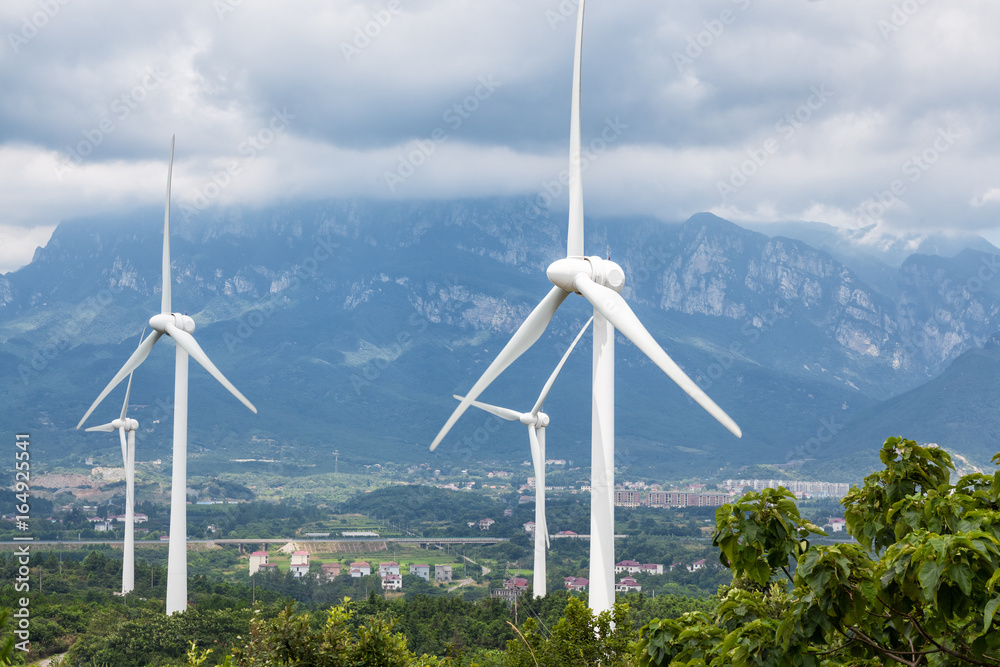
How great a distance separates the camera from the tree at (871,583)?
6227 mm

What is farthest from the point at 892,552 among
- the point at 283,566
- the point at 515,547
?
the point at 515,547

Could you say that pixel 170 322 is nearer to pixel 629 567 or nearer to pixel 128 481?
pixel 128 481

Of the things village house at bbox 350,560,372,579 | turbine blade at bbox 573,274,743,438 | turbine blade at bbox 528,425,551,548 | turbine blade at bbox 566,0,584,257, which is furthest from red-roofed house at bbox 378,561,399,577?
turbine blade at bbox 573,274,743,438

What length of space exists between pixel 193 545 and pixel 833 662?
15631cm

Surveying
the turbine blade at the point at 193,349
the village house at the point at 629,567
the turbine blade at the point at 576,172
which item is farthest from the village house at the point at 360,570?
the turbine blade at the point at 576,172

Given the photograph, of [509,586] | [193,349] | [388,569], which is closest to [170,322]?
[193,349]

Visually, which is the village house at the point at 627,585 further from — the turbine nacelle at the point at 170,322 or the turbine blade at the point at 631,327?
the turbine blade at the point at 631,327

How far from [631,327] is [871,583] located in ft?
38.2

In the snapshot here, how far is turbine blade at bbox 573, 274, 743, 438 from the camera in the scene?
15601 millimetres

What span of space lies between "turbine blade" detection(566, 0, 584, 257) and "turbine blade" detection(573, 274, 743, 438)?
330 centimetres

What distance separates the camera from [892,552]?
686 centimetres

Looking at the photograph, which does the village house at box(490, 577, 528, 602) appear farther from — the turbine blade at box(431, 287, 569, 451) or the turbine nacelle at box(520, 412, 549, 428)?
the turbine blade at box(431, 287, 569, 451)

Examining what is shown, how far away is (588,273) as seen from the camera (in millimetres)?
20672

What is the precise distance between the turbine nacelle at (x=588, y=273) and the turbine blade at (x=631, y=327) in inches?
8.4
